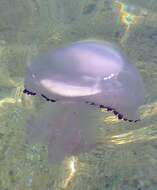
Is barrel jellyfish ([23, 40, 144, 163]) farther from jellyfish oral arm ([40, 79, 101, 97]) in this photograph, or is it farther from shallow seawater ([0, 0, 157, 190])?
shallow seawater ([0, 0, 157, 190])

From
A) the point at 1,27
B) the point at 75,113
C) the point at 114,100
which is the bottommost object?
the point at 1,27

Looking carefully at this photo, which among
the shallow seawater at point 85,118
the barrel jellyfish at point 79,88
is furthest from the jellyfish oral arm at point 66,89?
the shallow seawater at point 85,118

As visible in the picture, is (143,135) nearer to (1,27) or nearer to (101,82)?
(101,82)

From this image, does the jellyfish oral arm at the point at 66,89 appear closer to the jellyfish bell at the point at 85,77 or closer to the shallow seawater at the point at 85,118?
the jellyfish bell at the point at 85,77

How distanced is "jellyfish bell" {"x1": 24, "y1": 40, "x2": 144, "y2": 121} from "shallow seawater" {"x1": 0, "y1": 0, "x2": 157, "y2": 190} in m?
0.41

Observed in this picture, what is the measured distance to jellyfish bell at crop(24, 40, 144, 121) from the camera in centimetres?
288

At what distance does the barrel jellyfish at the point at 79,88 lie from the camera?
2887mm

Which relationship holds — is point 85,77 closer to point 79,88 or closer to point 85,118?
point 79,88

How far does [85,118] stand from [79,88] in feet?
1.46

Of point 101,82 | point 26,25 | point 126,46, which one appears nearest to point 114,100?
point 101,82

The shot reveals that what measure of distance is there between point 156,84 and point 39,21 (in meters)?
1.99

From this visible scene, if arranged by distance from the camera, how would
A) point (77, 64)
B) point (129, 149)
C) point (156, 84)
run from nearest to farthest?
1. point (77, 64)
2. point (129, 149)
3. point (156, 84)

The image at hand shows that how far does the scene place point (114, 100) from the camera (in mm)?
3004

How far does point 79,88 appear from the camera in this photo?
2.93m
